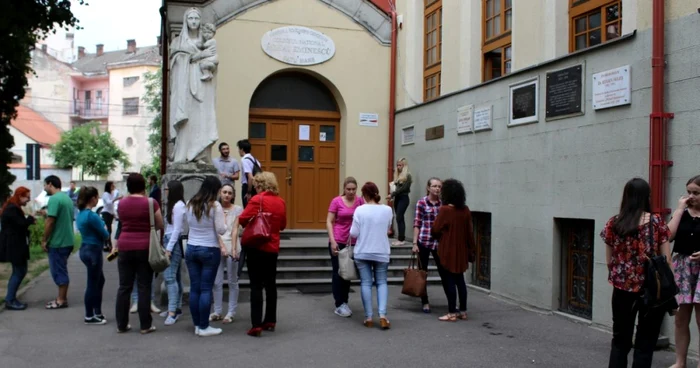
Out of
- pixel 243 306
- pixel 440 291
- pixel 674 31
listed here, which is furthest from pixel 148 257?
pixel 674 31

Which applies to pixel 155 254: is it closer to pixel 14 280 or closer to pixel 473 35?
pixel 14 280

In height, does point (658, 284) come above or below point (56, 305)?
above

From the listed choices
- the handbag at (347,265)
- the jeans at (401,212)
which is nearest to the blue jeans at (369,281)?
the handbag at (347,265)

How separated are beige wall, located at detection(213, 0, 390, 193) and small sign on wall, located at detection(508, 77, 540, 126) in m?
4.99

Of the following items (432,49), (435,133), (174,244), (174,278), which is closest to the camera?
(174,244)

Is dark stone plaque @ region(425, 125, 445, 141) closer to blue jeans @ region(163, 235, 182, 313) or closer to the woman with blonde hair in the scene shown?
the woman with blonde hair

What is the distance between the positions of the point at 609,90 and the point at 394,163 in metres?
6.98

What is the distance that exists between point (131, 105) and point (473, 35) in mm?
56987

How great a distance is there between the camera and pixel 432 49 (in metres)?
14.1

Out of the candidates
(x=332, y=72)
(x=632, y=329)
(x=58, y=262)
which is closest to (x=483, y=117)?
(x=332, y=72)

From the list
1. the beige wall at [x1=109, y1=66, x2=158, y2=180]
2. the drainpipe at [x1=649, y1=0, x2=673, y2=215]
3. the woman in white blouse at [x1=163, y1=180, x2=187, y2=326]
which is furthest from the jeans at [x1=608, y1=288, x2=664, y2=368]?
the beige wall at [x1=109, y1=66, x2=158, y2=180]

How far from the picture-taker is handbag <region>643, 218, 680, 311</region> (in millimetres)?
5602

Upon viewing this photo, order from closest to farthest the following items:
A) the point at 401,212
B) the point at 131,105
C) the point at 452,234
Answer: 1. the point at 452,234
2. the point at 401,212
3. the point at 131,105

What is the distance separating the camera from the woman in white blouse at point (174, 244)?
27.9 feet
